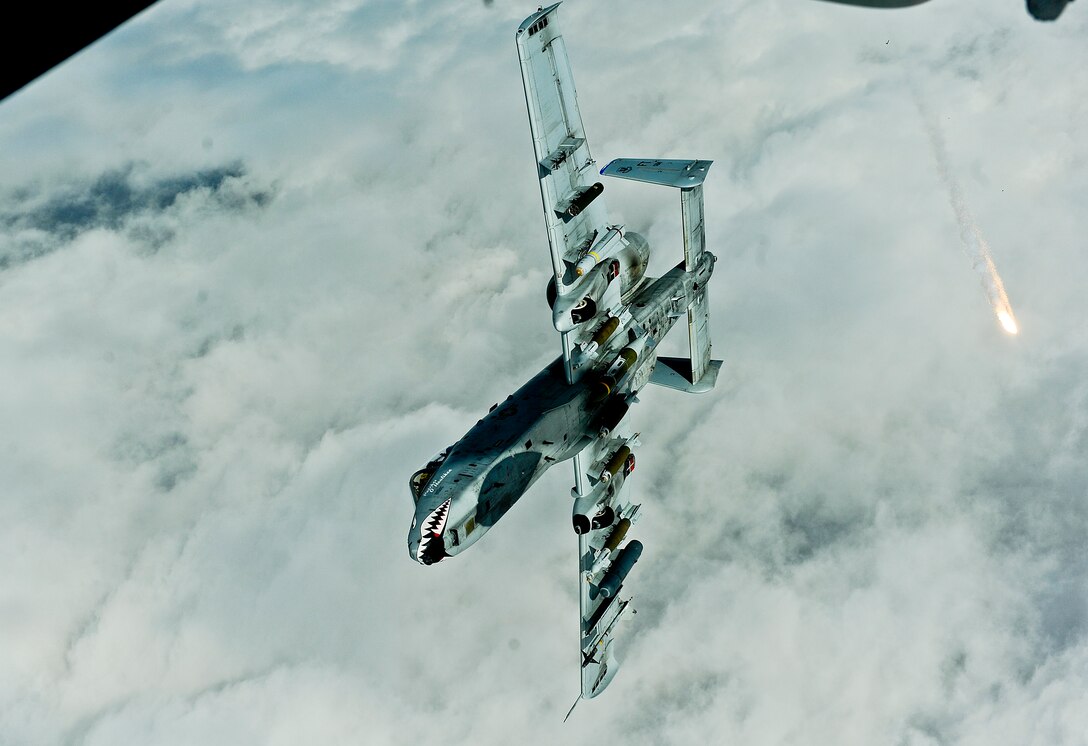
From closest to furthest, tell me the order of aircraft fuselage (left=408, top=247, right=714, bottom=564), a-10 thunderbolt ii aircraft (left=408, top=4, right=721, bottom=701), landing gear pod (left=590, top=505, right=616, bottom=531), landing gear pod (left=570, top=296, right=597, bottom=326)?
aircraft fuselage (left=408, top=247, right=714, bottom=564) → a-10 thunderbolt ii aircraft (left=408, top=4, right=721, bottom=701) → landing gear pod (left=570, top=296, right=597, bottom=326) → landing gear pod (left=590, top=505, right=616, bottom=531)

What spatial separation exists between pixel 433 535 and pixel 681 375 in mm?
20271

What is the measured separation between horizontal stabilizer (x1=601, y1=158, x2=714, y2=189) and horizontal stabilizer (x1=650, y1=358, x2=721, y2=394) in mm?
11741

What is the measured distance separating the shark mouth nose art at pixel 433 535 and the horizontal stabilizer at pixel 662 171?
18623 millimetres

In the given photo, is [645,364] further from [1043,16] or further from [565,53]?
[1043,16]

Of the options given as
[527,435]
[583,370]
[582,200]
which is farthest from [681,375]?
[527,435]

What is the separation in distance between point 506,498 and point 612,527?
1286 centimetres

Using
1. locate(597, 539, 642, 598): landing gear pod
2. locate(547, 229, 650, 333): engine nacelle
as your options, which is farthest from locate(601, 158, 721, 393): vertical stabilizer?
locate(597, 539, 642, 598): landing gear pod

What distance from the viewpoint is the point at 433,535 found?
3161cm

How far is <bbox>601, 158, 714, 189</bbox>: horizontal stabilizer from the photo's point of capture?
3869 centimetres

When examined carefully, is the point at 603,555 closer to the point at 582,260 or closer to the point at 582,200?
the point at 582,260

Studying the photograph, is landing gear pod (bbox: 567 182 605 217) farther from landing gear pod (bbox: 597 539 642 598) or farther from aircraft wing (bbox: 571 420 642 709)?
landing gear pod (bbox: 597 539 642 598)

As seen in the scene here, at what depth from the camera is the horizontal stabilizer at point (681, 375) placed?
45875 millimetres

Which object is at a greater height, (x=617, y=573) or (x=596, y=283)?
(x=596, y=283)

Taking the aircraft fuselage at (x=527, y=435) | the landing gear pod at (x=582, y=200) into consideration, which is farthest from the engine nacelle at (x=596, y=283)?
the landing gear pod at (x=582, y=200)
